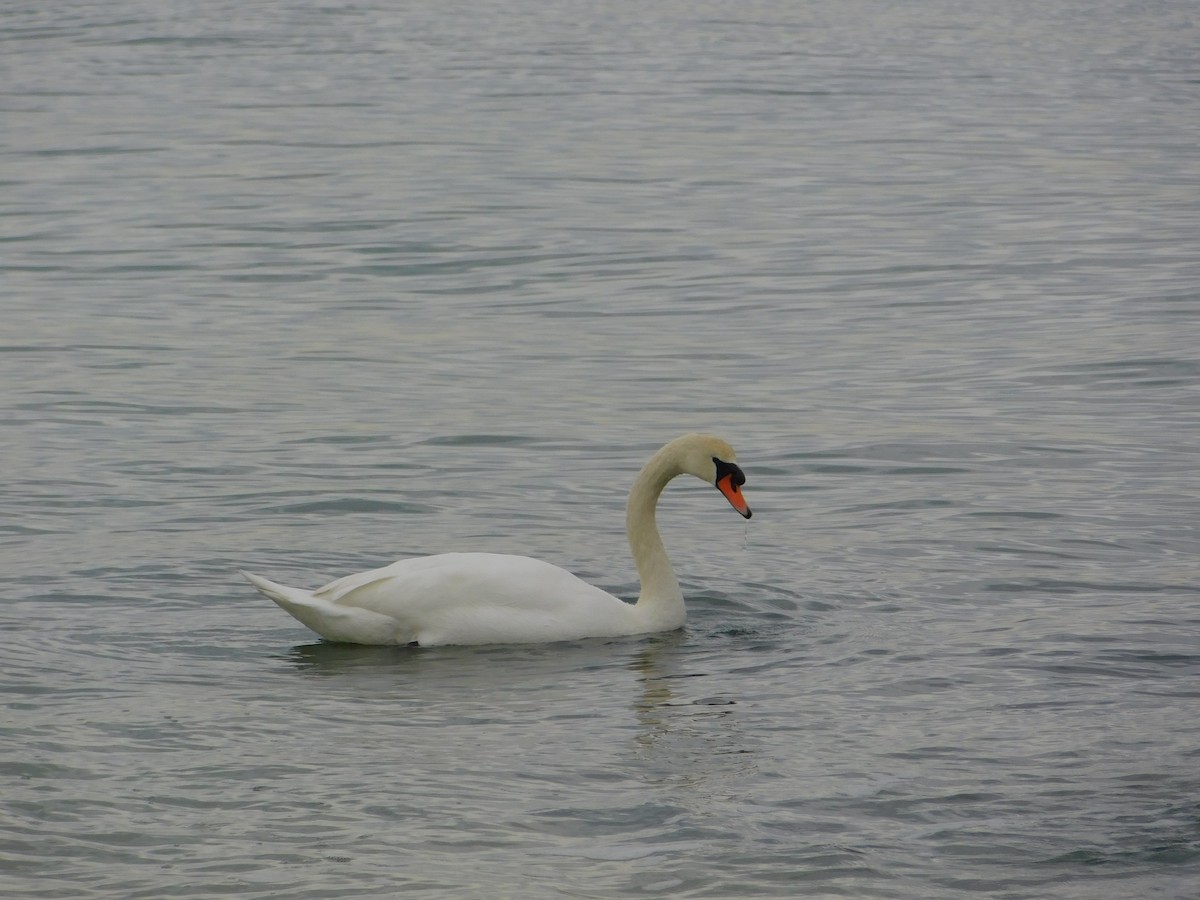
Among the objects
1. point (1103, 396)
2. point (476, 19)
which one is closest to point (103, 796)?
point (1103, 396)

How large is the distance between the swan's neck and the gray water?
25 centimetres

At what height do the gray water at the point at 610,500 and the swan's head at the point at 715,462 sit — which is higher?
the swan's head at the point at 715,462

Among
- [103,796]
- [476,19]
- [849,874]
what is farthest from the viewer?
[476,19]

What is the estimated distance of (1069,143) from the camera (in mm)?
30766

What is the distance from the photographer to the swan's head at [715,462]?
10594 mm

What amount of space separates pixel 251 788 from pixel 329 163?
22.1 m

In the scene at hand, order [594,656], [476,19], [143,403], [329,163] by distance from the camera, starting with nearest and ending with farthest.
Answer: [594,656] → [143,403] → [329,163] → [476,19]

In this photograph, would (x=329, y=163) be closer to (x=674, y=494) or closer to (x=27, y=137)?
(x=27, y=137)

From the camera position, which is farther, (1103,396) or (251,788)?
(1103,396)

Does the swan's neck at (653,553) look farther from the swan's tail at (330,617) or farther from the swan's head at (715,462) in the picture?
the swan's tail at (330,617)

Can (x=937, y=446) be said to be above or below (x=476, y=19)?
below

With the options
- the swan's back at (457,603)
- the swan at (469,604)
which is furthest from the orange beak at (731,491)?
the swan's back at (457,603)

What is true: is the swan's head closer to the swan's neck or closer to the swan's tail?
the swan's neck

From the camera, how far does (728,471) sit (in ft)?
34.8
